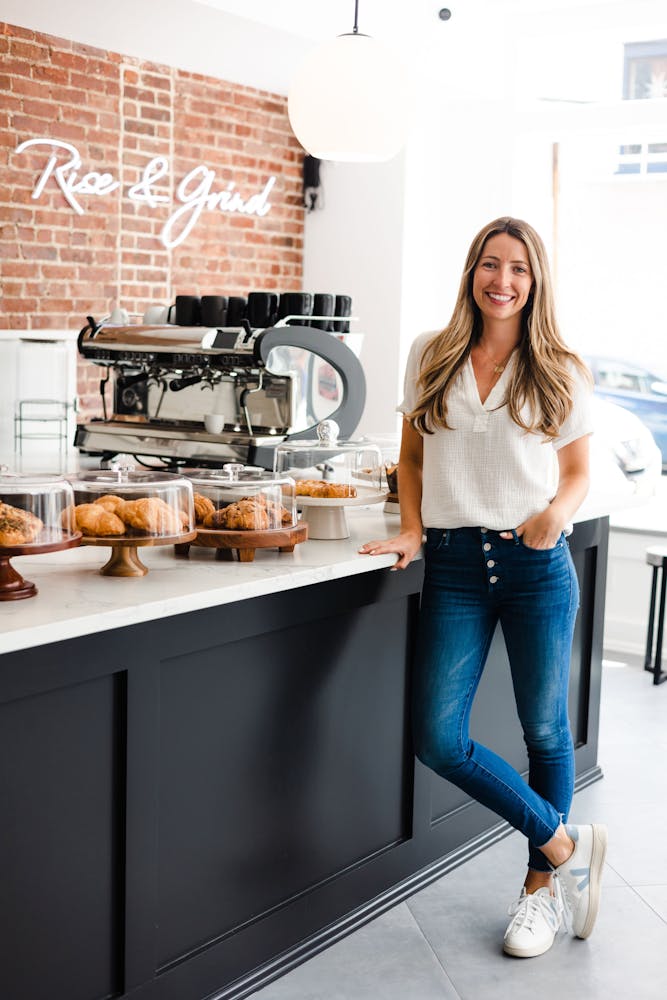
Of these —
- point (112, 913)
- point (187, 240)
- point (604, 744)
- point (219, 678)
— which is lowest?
point (604, 744)

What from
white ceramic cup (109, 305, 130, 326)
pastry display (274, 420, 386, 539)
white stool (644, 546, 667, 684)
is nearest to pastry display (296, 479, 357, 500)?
pastry display (274, 420, 386, 539)

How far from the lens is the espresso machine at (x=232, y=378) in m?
3.72

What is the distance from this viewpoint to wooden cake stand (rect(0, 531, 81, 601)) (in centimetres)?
204

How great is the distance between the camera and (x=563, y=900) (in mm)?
2879

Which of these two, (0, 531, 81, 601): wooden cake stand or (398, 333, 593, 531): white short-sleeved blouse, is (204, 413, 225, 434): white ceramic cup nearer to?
(398, 333, 593, 531): white short-sleeved blouse

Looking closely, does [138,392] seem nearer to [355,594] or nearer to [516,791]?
[355,594]

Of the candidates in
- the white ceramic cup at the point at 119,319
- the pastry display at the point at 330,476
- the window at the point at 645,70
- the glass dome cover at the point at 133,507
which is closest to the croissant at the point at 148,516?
the glass dome cover at the point at 133,507

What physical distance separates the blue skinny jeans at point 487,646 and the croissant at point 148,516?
66 centimetres

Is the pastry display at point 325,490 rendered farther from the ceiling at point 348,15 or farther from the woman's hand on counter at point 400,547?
the ceiling at point 348,15

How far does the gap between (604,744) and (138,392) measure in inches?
83.9

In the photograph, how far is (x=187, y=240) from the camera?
5961mm

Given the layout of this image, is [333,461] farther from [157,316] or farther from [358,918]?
[157,316]

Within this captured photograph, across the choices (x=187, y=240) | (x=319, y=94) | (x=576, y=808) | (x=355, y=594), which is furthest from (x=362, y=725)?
(x=187, y=240)

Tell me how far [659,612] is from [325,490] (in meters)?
2.71
